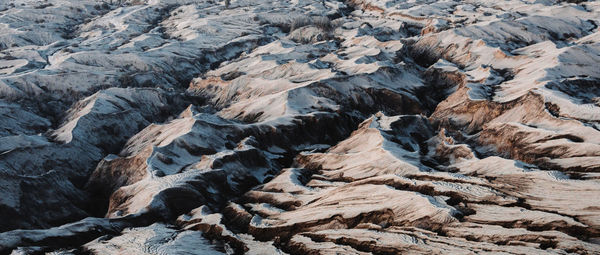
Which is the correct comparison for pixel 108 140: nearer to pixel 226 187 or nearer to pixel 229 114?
pixel 229 114

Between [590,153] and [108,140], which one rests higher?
[590,153]

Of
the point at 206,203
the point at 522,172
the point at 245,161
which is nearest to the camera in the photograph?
the point at 522,172

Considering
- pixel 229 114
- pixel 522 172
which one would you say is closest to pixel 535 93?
pixel 522 172

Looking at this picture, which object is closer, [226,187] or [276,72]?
[226,187]

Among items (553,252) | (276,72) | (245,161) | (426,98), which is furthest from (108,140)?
(553,252)

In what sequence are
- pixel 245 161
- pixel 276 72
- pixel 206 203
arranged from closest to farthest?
pixel 206 203
pixel 245 161
pixel 276 72

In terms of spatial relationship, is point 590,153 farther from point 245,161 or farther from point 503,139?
point 245,161
